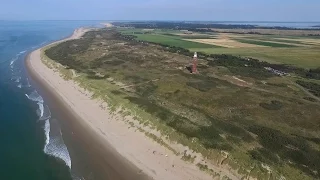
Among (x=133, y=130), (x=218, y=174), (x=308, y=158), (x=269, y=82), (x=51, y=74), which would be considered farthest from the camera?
(x=51, y=74)

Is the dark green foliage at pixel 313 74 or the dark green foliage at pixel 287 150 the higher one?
the dark green foliage at pixel 287 150

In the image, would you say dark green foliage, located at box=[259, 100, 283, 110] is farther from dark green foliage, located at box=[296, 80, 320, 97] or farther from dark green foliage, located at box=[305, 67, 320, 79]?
dark green foliage, located at box=[305, 67, 320, 79]

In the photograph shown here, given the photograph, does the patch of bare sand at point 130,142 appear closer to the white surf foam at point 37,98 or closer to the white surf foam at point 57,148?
the white surf foam at point 37,98

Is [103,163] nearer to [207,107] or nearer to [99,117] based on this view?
[99,117]

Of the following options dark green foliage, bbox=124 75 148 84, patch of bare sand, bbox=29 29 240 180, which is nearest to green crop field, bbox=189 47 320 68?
dark green foliage, bbox=124 75 148 84

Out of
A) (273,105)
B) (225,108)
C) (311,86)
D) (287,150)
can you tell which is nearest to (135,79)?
(225,108)

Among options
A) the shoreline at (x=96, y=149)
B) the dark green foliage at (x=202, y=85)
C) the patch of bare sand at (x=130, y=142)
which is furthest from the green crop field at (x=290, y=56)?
the shoreline at (x=96, y=149)

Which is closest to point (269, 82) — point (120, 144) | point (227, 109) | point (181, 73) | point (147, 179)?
point (181, 73)
